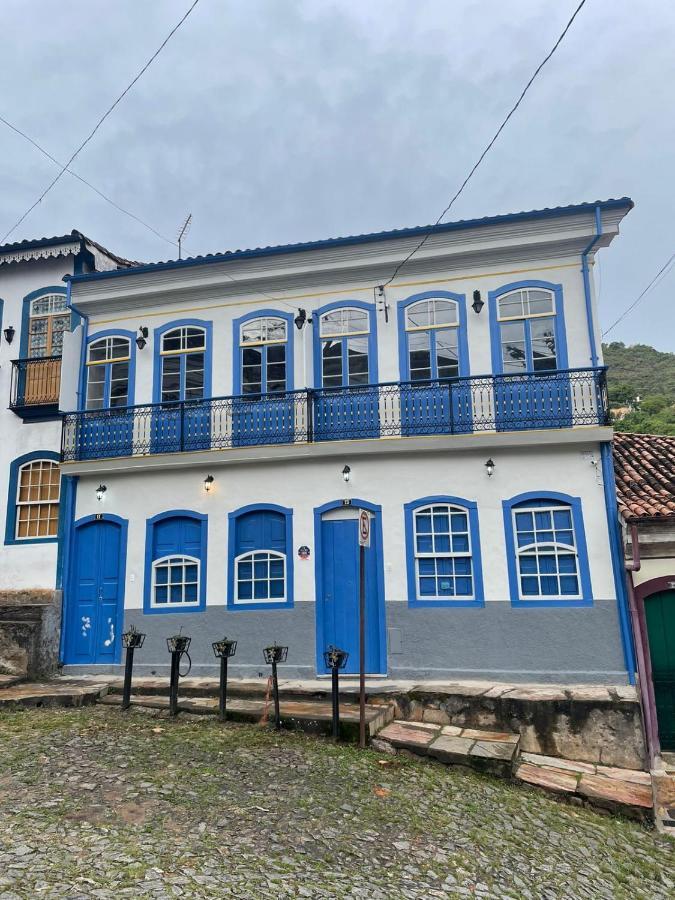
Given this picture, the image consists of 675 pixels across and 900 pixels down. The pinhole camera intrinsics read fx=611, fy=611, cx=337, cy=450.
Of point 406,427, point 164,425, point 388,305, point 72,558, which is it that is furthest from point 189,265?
point 72,558

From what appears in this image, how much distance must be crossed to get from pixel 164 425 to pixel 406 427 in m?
4.20

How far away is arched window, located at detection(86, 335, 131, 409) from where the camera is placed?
11188 millimetres

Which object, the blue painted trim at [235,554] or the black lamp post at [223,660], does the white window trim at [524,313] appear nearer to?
the blue painted trim at [235,554]

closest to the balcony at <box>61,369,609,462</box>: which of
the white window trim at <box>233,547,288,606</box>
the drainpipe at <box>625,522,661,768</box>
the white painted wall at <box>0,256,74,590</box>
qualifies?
the white painted wall at <box>0,256,74,590</box>

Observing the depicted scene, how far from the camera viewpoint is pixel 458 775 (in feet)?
20.9

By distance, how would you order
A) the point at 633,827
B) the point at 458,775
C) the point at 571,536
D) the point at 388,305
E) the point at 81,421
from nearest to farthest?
1. the point at 633,827
2. the point at 458,775
3. the point at 571,536
4. the point at 388,305
5. the point at 81,421

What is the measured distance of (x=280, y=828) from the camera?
4.73 m

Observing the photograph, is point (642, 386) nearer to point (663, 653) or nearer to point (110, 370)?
point (663, 653)

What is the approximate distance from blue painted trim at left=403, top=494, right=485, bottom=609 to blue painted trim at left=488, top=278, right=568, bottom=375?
218 cm

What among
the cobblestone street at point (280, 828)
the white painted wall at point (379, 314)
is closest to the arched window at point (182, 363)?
the white painted wall at point (379, 314)

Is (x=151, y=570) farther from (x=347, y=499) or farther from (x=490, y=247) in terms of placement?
(x=490, y=247)

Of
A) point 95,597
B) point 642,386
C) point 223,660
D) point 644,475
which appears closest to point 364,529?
point 223,660

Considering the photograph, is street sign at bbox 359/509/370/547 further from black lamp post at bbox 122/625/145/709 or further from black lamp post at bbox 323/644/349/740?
black lamp post at bbox 122/625/145/709

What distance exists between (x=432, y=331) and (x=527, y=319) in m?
1.51
